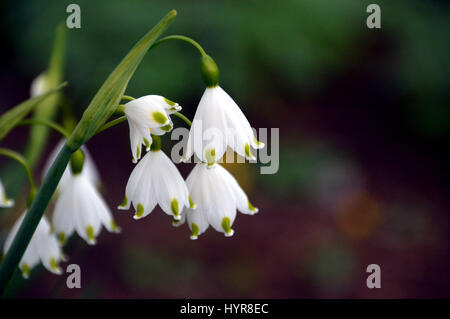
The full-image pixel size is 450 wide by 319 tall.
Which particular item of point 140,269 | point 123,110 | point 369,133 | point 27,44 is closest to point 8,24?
point 27,44

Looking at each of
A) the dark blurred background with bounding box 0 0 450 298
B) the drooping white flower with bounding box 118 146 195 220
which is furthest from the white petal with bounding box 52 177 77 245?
the dark blurred background with bounding box 0 0 450 298

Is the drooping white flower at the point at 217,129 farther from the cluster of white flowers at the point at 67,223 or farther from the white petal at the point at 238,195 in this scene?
the cluster of white flowers at the point at 67,223

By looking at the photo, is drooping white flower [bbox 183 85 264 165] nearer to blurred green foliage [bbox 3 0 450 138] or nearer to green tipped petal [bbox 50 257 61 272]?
green tipped petal [bbox 50 257 61 272]

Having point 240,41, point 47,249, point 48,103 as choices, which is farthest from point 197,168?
point 240,41

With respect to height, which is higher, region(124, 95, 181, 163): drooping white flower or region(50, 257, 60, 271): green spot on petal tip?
region(124, 95, 181, 163): drooping white flower

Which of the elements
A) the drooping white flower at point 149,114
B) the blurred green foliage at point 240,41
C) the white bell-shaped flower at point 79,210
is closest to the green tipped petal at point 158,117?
the drooping white flower at point 149,114
